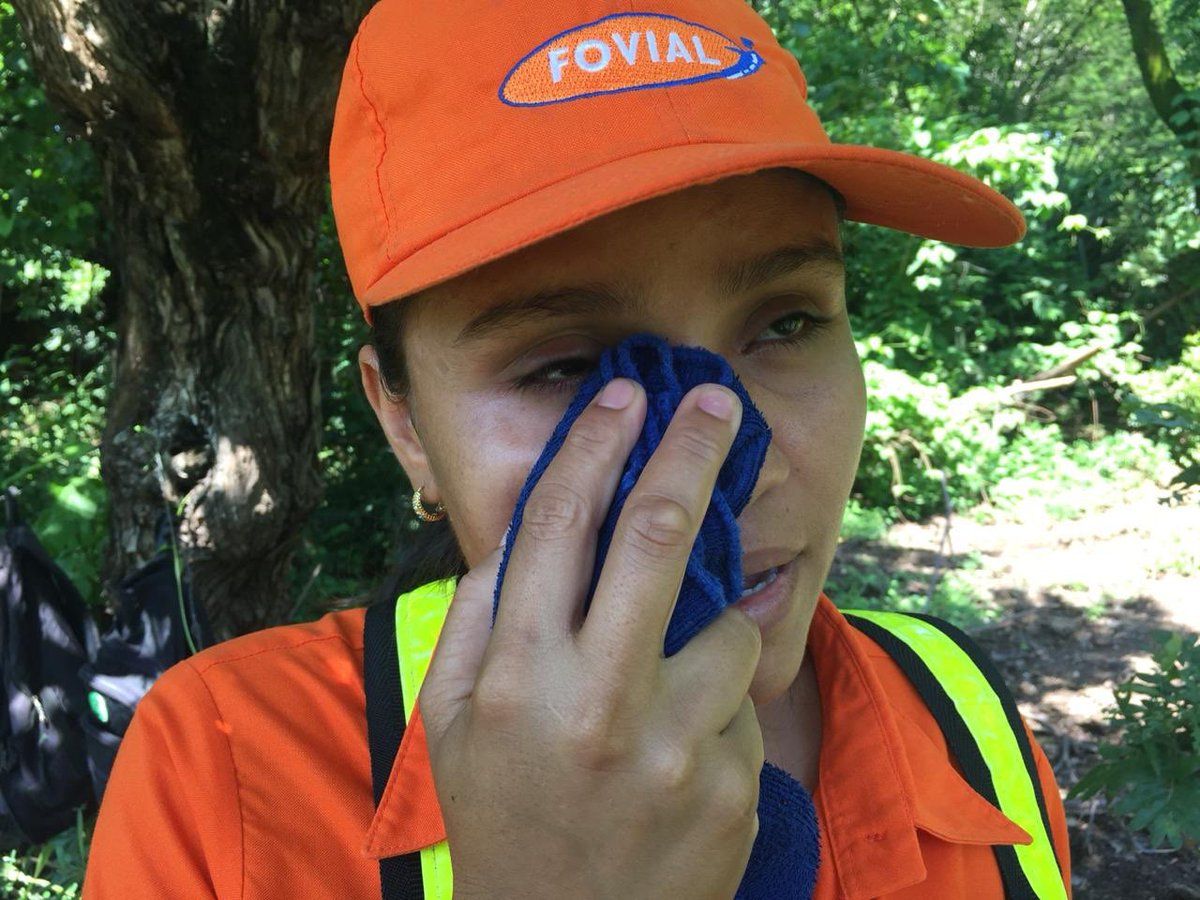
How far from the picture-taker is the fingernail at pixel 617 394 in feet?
3.09

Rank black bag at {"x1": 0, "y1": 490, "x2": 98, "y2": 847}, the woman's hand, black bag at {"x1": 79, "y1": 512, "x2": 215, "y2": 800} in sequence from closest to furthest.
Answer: the woman's hand
black bag at {"x1": 79, "y1": 512, "x2": 215, "y2": 800}
black bag at {"x1": 0, "y1": 490, "x2": 98, "y2": 847}

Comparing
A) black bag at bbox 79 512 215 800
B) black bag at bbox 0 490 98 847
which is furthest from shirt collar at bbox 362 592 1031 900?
black bag at bbox 0 490 98 847

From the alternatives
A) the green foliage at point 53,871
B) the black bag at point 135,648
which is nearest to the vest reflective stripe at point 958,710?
the black bag at point 135,648

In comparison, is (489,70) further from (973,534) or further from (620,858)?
(973,534)

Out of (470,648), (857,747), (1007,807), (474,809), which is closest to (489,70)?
(470,648)

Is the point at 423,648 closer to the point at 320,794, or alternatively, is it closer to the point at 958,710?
the point at 320,794

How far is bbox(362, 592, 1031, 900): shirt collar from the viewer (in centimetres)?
119

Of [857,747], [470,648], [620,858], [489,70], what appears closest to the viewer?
[620,858]

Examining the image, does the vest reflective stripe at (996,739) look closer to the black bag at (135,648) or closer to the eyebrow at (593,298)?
the eyebrow at (593,298)

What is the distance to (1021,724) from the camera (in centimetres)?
158

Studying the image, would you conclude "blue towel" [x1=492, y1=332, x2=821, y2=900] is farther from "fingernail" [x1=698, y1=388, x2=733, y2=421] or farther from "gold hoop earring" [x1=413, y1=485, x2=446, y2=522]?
"gold hoop earring" [x1=413, y1=485, x2=446, y2=522]

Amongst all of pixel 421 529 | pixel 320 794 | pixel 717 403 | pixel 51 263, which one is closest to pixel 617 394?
pixel 717 403

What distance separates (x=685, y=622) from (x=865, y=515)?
620 cm

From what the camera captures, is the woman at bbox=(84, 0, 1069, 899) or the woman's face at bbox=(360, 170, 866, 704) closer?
the woman at bbox=(84, 0, 1069, 899)
